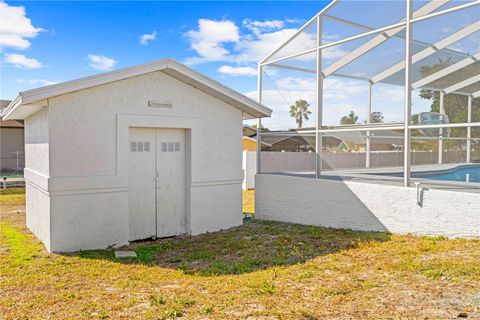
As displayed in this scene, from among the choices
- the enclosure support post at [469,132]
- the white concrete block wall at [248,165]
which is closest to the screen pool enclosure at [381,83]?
the enclosure support post at [469,132]

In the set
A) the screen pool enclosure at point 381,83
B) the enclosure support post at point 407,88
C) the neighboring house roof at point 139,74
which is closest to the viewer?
the neighboring house roof at point 139,74

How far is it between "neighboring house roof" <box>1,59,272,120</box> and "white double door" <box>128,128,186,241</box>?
120cm

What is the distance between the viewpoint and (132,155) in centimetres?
828

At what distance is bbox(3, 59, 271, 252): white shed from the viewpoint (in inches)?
289

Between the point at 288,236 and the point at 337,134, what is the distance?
265 cm

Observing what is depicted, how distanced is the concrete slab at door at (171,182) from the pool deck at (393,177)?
299 centimetres

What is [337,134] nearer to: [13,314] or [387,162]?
[387,162]

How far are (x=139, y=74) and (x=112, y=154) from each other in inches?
66.7

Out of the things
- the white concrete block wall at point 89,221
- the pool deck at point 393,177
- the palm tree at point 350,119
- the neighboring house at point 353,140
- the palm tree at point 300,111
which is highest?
the palm tree at point 300,111

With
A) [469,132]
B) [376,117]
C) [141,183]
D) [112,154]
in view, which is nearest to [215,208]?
[141,183]

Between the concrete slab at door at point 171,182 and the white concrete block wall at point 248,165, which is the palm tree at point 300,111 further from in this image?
the white concrete block wall at point 248,165

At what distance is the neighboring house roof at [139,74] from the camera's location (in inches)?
270

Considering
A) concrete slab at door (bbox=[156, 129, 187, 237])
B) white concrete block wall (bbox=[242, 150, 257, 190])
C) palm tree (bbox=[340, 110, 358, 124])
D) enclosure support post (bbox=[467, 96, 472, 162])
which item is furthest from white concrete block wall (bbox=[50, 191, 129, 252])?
white concrete block wall (bbox=[242, 150, 257, 190])

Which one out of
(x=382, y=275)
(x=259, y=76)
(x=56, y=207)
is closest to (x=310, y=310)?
(x=382, y=275)
